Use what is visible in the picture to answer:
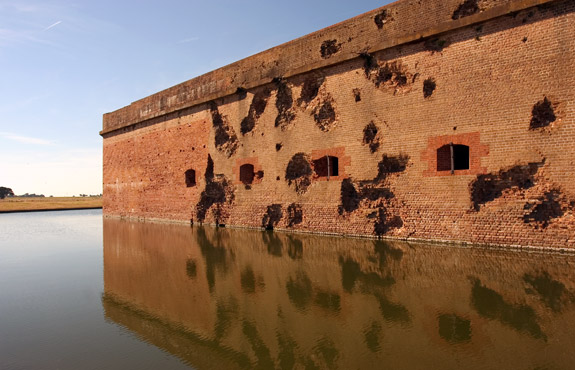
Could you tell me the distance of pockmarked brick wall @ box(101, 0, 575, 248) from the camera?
682 centimetres

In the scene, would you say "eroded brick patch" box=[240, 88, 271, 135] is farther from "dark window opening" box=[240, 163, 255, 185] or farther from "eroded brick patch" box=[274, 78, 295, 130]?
"dark window opening" box=[240, 163, 255, 185]

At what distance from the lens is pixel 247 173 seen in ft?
40.9

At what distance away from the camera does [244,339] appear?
11.1 feet

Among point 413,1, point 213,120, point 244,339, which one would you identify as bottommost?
point 244,339

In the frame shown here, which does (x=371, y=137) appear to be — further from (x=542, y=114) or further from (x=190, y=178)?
(x=190, y=178)

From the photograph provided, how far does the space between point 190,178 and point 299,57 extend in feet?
21.1

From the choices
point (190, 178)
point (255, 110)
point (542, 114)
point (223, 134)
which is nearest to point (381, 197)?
point (542, 114)

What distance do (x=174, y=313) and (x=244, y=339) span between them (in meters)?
1.11

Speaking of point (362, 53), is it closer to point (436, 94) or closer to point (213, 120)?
point (436, 94)

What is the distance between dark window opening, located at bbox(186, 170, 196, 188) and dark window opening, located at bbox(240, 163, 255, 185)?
292cm

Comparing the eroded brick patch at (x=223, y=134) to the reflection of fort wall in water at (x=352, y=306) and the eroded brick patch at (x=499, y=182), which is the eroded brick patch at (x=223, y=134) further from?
the eroded brick patch at (x=499, y=182)

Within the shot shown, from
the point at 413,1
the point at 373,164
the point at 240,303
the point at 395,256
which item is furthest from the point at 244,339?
the point at 413,1

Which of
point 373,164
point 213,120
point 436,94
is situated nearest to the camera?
point 436,94

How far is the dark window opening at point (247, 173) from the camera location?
12.4 metres
